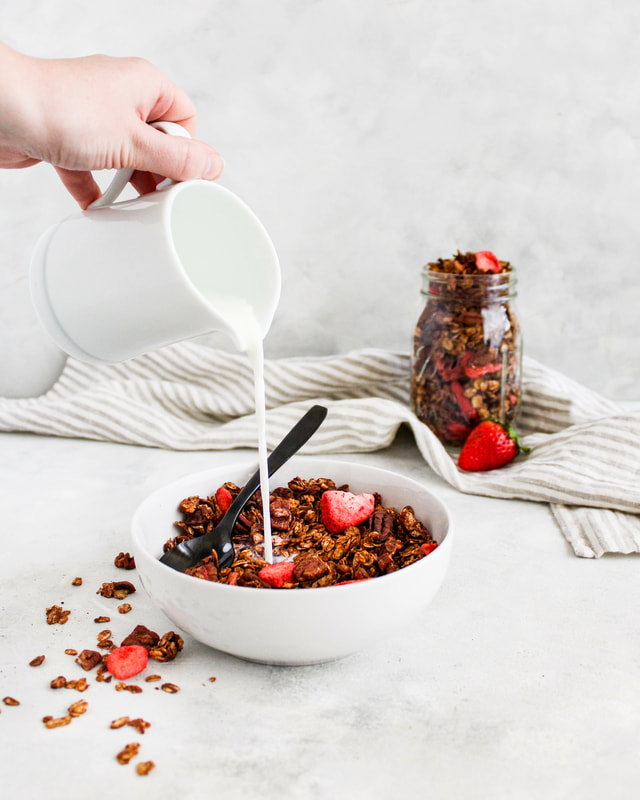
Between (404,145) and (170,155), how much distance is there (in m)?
0.92

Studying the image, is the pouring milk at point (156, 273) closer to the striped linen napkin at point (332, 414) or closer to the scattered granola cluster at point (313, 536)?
the scattered granola cluster at point (313, 536)

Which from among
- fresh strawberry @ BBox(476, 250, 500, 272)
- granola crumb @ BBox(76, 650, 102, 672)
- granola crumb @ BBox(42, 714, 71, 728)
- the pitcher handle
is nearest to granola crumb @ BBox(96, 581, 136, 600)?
granola crumb @ BBox(76, 650, 102, 672)

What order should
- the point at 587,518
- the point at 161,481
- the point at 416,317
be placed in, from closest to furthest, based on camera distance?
the point at 587,518 < the point at 161,481 < the point at 416,317

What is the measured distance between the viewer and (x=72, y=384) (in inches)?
66.4

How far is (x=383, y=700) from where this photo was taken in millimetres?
749

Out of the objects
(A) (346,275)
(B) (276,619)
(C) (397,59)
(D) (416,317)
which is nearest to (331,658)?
(B) (276,619)

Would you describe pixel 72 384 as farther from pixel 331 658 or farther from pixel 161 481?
pixel 331 658

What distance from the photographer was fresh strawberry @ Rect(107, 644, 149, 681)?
78 centimetres

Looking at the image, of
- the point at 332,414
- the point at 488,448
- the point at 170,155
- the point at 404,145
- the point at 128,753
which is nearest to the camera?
the point at 128,753

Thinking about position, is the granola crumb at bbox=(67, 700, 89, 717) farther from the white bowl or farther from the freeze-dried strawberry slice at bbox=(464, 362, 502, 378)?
the freeze-dried strawberry slice at bbox=(464, 362, 502, 378)

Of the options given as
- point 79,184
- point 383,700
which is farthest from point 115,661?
point 79,184

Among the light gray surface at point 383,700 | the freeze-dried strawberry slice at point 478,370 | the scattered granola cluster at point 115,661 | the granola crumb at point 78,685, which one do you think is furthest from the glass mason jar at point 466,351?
the granola crumb at point 78,685

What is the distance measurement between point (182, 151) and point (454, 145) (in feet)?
3.08

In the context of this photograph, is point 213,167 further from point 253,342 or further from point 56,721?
point 56,721
